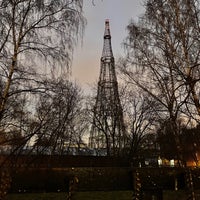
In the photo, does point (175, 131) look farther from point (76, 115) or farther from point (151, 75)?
point (76, 115)

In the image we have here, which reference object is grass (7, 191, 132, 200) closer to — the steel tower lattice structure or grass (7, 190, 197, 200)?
grass (7, 190, 197, 200)

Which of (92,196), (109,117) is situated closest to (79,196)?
(92,196)

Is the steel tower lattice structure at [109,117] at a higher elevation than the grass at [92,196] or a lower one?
higher

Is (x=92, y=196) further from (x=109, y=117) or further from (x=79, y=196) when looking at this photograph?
(x=109, y=117)

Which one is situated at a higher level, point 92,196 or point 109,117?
point 109,117

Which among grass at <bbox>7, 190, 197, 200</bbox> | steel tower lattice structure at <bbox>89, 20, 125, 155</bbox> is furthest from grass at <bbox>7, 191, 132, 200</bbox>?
steel tower lattice structure at <bbox>89, 20, 125, 155</bbox>

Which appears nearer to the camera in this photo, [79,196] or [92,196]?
[79,196]

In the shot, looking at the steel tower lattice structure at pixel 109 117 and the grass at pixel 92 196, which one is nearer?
the grass at pixel 92 196

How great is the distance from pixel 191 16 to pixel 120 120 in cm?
2190

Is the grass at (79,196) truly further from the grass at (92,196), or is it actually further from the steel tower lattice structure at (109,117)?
the steel tower lattice structure at (109,117)

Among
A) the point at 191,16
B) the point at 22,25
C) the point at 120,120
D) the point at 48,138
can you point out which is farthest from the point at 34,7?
the point at 120,120

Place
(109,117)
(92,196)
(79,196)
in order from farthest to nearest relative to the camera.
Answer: (109,117)
(92,196)
(79,196)

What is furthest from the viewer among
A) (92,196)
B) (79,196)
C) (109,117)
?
(109,117)

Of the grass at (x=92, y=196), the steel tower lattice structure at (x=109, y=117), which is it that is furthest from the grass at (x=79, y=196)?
the steel tower lattice structure at (x=109, y=117)
